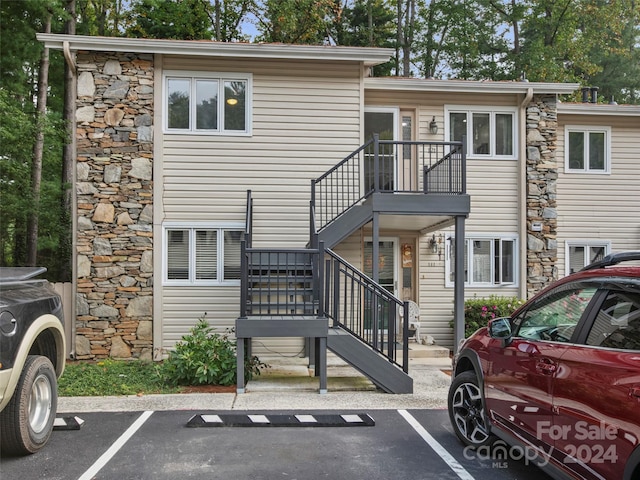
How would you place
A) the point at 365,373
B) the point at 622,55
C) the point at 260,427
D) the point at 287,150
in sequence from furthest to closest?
the point at 622,55 → the point at 287,150 → the point at 365,373 → the point at 260,427

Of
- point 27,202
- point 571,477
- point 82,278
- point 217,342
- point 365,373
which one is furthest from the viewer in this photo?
point 27,202

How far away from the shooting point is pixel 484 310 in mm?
10016

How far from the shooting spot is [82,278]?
9070 millimetres

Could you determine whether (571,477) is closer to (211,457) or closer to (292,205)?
(211,457)

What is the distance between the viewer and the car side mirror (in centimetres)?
406

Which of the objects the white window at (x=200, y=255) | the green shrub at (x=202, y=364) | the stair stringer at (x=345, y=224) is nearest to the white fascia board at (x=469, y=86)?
the stair stringer at (x=345, y=224)

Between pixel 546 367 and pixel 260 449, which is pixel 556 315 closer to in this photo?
pixel 546 367

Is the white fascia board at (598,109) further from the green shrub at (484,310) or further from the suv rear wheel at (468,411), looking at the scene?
the suv rear wheel at (468,411)

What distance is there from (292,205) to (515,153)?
503 cm

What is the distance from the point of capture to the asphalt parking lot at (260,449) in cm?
410

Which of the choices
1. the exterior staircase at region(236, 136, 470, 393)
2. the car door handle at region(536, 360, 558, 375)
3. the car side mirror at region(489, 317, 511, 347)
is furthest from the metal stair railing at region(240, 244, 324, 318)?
the car door handle at region(536, 360, 558, 375)

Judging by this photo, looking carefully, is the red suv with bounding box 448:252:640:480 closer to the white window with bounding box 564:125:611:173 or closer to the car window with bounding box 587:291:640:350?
the car window with bounding box 587:291:640:350

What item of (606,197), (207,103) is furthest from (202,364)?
(606,197)

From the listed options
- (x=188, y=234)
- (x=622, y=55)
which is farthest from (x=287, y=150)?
(x=622, y=55)
